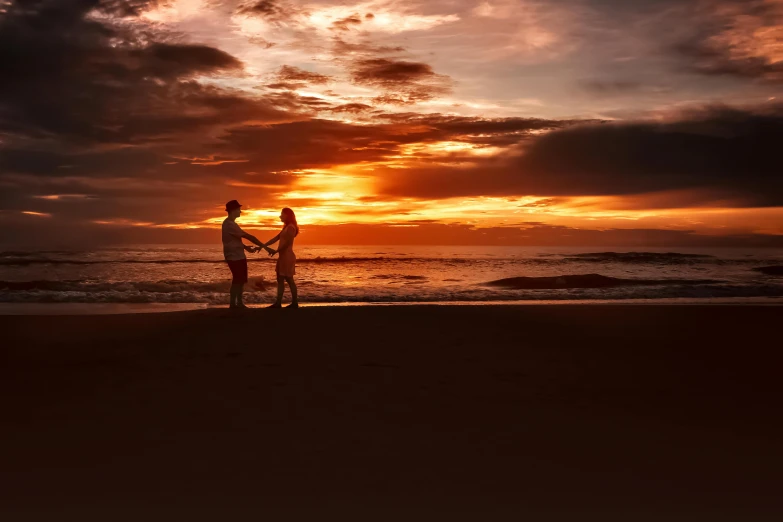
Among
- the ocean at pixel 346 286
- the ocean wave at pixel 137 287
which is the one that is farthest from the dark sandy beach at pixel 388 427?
the ocean wave at pixel 137 287

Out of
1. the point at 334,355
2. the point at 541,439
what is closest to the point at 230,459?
the point at 541,439

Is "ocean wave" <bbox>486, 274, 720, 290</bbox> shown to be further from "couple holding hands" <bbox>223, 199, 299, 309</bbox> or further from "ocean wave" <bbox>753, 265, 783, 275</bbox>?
"couple holding hands" <bbox>223, 199, 299, 309</bbox>

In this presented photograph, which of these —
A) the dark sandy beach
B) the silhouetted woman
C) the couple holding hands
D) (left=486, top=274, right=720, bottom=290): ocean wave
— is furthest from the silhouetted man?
(left=486, top=274, right=720, bottom=290): ocean wave

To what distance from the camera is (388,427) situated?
16.5 feet

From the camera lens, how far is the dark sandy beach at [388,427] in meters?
3.72

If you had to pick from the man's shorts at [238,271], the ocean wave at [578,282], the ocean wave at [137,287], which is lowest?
the ocean wave at [578,282]

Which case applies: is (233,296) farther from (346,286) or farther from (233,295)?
(346,286)

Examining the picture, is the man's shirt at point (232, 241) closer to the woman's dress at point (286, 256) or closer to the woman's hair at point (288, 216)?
the woman's dress at point (286, 256)

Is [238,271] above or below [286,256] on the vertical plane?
below

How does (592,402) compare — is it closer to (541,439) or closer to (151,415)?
(541,439)

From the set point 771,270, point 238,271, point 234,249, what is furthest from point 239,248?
point 771,270

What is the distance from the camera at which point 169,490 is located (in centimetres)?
383

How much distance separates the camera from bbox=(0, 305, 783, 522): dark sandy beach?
146 inches

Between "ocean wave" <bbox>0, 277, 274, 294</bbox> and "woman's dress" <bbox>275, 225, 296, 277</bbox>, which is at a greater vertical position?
"woman's dress" <bbox>275, 225, 296, 277</bbox>
